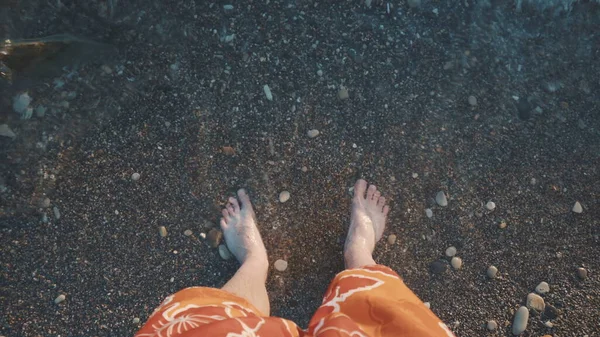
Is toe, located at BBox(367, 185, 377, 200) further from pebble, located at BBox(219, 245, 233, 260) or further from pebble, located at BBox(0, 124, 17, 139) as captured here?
pebble, located at BBox(0, 124, 17, 139)

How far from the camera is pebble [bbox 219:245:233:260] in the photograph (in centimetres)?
228

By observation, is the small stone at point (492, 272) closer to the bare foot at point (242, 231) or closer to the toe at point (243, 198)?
the bare foot at point (242, 231)

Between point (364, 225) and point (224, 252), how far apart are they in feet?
2.21

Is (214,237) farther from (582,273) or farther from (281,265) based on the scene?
(582,273)

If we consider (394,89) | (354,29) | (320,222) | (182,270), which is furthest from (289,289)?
(354,29)

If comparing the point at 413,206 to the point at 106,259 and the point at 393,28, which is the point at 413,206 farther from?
the point at 106,259

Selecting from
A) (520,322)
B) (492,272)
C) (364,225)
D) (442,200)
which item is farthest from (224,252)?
(520,322)

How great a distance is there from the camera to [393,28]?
2.43 m

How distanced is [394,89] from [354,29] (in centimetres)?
36

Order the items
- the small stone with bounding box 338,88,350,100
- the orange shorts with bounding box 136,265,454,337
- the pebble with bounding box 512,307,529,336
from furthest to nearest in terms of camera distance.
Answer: the small stone with bounding box 338,88,350,100, the pebble with bounding box 512,307,529,336, the orange shorts with bounding box 136,265,454,337

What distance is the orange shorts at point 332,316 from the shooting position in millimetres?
1473

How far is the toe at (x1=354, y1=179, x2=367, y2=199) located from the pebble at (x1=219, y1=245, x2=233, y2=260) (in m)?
0.66

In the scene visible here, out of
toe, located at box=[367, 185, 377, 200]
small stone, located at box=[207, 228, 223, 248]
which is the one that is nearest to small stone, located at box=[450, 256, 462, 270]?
toe, located at box=[367, 185, 377, 200]

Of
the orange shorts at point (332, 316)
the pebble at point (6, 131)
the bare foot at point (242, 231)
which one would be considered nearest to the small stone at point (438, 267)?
the orange shorts at point (332, 316)
